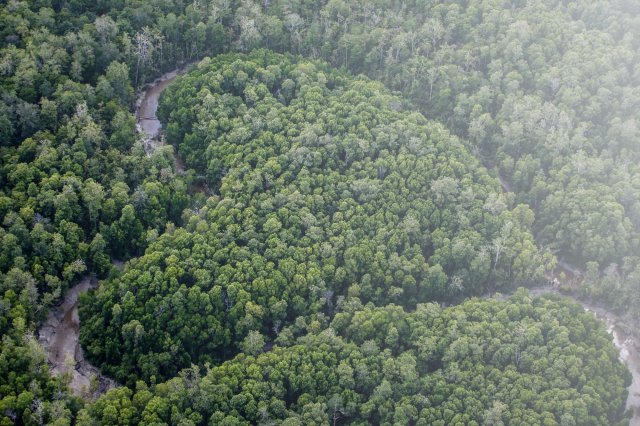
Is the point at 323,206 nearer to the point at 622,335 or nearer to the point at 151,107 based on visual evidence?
the point at 151,107

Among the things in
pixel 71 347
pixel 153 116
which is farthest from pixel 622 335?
pixel 153 116

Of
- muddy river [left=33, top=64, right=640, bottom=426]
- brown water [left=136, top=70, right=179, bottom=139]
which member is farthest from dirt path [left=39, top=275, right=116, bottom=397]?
brown water [left=136, top=70, right=179, bottom=139]

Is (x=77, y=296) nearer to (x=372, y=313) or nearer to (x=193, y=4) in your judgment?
(x=372, y=313)

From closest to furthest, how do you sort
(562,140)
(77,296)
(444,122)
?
(77,296) < (562,140) < (444,122)

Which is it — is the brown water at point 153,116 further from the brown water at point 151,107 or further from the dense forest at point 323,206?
the dense forest at point 323,206

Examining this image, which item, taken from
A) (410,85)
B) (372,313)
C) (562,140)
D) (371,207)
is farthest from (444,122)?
(372,313)
